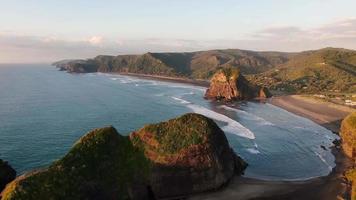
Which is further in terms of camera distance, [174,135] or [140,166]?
[174,135]

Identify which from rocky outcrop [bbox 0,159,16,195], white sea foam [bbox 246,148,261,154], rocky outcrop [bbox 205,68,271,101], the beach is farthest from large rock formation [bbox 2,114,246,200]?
rocky outcrop [bbox 205,68,271,101]

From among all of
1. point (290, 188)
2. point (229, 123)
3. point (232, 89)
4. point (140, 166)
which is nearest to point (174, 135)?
point (140, 166)

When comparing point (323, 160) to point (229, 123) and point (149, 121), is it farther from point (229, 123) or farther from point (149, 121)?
point (149, 121)

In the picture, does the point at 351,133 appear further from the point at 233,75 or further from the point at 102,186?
the point at 233,75

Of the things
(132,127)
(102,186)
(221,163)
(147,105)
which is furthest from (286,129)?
(102,186)

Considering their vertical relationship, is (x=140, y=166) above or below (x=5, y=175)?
above

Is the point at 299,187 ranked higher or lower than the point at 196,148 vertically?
lower

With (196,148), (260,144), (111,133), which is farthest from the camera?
(260,144)
